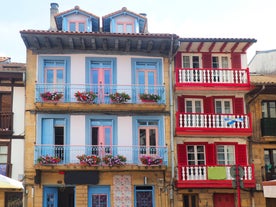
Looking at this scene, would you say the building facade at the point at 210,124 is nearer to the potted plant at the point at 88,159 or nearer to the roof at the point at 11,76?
the potted plant at the point at 88,159

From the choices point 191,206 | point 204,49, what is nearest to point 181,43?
point 204,49

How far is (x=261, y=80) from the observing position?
1021 inches

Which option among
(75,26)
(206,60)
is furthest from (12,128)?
(206,60)

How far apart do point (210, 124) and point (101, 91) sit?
5.92 m

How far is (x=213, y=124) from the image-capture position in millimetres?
23453

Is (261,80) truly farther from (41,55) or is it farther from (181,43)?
(41,55)

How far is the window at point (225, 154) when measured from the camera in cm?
2411

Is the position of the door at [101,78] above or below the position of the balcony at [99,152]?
above

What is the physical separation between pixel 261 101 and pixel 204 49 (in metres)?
4.33

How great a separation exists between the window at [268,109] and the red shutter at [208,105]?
3.09 meters

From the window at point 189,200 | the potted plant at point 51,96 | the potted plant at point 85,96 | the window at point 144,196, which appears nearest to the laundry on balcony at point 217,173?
the window at point 189,200

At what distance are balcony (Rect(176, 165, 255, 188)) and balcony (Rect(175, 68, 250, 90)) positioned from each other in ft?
13.8

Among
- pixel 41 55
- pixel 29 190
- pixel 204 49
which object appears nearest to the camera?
pixel 29 190

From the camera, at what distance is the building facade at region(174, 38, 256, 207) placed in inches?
901
